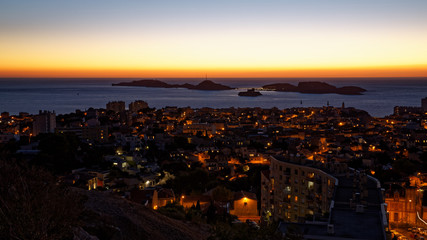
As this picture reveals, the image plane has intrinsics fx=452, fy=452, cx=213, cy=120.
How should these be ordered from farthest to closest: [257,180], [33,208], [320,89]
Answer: [320,89] < [257,180] < [33,208]

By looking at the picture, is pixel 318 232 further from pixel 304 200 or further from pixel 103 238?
pixel 304 200

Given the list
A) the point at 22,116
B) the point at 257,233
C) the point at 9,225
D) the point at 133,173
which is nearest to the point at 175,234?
the point at 257,233

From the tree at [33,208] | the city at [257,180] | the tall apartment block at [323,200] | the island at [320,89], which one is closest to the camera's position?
the tree at [33,208]

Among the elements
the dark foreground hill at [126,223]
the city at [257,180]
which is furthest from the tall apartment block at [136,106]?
the dark foreground hill at [126,223]

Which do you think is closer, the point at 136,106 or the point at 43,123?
the point at 43,123

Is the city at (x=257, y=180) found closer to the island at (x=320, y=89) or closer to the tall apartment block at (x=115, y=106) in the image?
the tall apartment block at (x=115, y=106)

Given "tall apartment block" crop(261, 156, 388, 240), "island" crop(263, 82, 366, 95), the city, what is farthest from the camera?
"island" crop(263, 82, 366, 95)

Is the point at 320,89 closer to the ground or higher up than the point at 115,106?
higher up

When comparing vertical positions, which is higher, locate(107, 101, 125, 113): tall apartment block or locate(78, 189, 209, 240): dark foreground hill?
locate(78, 189, 209, 240): dark foreground hill

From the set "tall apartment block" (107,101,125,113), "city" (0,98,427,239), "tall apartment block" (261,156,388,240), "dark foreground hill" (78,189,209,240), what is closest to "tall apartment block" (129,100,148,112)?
"tall apartment block" (107,101,125,113)

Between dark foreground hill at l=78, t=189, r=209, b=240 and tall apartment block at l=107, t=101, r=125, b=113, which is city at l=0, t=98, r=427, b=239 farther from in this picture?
tall apartment block at l=107, t=101, r=125, b=113

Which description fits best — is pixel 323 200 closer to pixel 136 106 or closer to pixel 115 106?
pixel 115 106

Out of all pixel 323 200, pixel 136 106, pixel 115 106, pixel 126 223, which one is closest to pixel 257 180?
pixel 323 200
